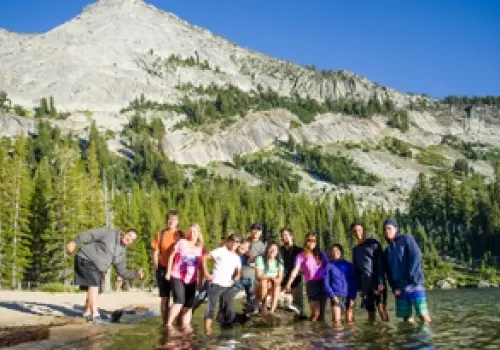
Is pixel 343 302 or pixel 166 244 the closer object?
pixel 166 244

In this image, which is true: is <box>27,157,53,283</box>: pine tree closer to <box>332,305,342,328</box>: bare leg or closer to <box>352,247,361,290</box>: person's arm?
<box>332,305,342,328</box>: bare leg

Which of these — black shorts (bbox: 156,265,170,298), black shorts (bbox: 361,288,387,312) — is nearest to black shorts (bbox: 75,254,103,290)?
black shorts (bbox: 156,265,170,298)

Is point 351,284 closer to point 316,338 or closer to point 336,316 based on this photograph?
point 336,316

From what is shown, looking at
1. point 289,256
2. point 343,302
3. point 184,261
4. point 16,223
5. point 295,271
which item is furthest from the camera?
point 16,223

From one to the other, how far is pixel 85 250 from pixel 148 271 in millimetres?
47281

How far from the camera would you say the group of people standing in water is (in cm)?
1171

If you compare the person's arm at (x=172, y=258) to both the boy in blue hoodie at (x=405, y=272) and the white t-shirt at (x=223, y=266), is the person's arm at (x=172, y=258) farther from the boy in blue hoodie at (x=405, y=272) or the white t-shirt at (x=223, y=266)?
the boy in blue hoodie at (x=405, y=272)

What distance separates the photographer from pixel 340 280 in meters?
13.5

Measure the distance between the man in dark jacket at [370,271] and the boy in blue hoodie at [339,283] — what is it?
0.45 metres

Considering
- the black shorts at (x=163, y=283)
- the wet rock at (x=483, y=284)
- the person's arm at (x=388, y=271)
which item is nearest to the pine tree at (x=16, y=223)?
the black shorts at (x=163, y=283)

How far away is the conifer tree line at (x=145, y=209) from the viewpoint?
4628 cm

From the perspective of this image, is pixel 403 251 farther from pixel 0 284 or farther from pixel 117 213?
pixel 117 213

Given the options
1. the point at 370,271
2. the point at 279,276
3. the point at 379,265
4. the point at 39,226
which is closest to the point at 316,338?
the point at 370,271

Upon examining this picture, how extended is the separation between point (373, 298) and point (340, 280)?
104 centimetres
